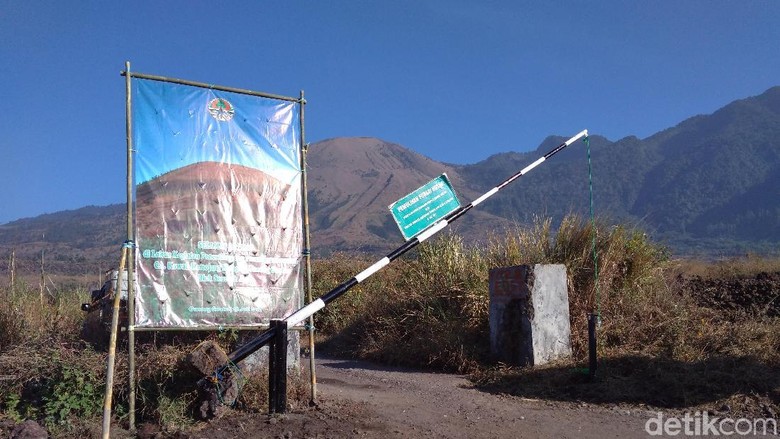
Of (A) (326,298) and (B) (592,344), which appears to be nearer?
(A) (326,298)

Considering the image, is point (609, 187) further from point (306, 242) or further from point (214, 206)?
point (214, 206)

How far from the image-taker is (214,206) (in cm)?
652

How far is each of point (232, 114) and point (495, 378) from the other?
4569 millimetres

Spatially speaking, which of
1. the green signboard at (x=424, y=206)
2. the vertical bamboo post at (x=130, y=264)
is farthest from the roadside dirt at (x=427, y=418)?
the green signboard at (x=424, y=206)

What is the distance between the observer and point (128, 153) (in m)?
5.98

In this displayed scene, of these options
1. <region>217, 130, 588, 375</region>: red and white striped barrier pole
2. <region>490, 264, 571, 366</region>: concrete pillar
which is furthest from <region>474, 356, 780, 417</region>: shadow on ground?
<region>217, 130, 588, 375</region>: red and white striped barrier pole

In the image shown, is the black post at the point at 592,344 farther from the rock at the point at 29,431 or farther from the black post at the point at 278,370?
the rock at the point at 29,431

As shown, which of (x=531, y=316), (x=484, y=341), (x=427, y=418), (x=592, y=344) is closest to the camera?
(x=427, y=418)

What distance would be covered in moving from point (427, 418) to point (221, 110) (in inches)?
139

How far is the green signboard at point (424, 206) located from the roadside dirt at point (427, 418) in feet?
5.76

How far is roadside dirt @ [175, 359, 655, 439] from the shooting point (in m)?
5.76

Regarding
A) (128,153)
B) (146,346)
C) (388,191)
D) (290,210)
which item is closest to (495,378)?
(290,210)

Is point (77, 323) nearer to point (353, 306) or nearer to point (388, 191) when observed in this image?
point (353, 306)

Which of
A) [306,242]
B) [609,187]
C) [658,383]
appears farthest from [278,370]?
[609,187]
